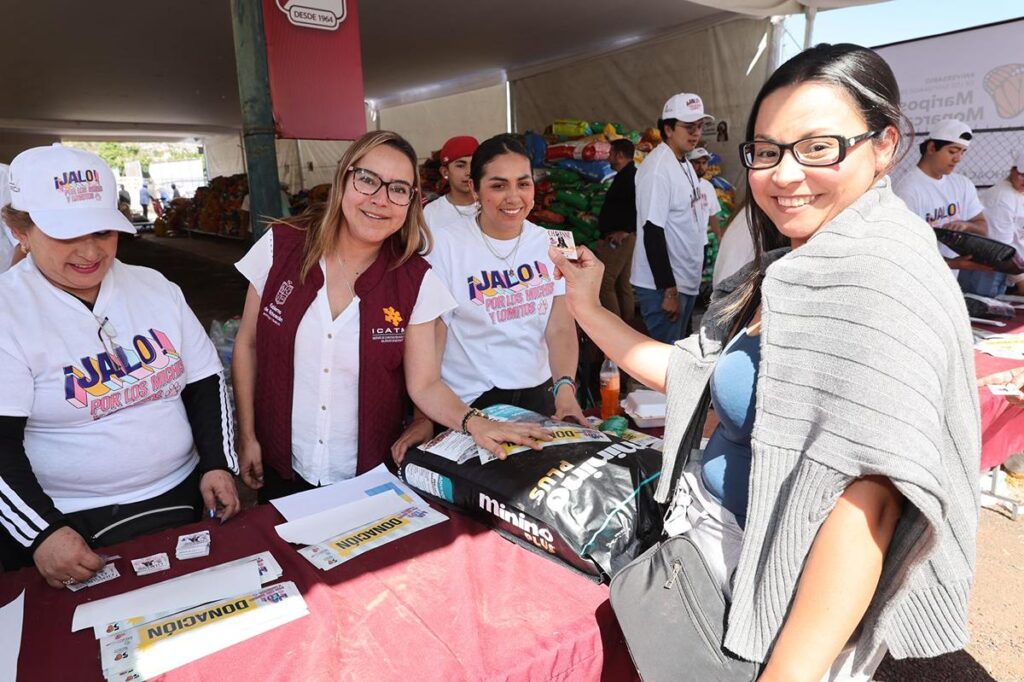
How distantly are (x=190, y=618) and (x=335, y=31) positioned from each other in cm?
290

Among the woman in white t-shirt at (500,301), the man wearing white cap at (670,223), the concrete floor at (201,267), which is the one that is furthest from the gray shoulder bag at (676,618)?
the concrete floor at (201,267)

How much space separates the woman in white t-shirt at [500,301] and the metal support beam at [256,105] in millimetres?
1105

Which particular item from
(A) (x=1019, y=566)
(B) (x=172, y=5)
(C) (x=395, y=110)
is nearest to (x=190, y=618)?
(A) (x=1019, y=566)

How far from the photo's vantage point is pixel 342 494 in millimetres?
1637

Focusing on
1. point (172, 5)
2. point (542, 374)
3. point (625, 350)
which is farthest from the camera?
point (172, 5)

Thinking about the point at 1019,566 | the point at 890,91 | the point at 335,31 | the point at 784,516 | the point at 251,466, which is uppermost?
the point at 335,31

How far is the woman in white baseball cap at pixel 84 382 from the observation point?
1413mm

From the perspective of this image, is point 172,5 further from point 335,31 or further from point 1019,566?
point 1019,566

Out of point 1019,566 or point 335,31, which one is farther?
point 335,31

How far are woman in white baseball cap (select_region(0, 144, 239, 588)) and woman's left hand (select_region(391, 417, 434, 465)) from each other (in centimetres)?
44

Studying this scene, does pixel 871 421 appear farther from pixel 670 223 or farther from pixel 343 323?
pixel 670 223

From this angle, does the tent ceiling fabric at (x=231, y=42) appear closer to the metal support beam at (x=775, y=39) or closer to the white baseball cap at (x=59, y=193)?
the metal support beam at (x=775, y=39)

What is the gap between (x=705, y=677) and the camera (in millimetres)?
971

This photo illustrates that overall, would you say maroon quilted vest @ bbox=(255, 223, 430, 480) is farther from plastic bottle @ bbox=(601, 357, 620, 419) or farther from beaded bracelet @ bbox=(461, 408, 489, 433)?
plastic bottle @ bbox=(601, 357, 620, 419)
